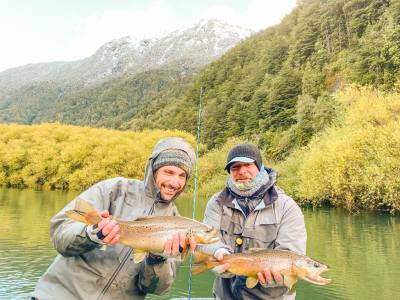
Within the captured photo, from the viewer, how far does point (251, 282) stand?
13.4 feet

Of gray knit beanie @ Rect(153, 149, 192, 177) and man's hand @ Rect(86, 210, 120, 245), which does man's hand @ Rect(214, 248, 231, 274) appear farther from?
man's hand @ Rect(86, 210, 120, 245)

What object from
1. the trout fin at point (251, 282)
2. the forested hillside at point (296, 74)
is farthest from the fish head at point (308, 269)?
the forested hillside at point (296, 74)

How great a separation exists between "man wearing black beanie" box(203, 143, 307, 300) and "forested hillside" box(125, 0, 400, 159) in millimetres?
44392

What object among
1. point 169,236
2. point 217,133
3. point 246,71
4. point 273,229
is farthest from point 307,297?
point 246,71

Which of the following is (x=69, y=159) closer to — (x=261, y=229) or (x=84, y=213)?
(x=261, y=229)

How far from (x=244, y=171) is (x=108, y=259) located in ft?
5.34

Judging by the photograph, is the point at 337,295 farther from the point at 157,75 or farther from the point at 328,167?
the point at 157,75

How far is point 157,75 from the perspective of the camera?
186875 mm

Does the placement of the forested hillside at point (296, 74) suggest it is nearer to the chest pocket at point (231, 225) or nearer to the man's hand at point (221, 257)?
the chest pocket at point (231, 225)

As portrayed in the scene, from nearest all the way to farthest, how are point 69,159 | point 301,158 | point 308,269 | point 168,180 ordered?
1. point 168,180
2. point 308,269
3. point 301,158
4. point 69,159

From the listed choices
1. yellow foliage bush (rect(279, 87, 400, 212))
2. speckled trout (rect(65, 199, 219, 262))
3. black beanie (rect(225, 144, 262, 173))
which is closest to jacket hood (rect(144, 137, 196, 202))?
speckled trout (rect(65, 199, 219, 262))

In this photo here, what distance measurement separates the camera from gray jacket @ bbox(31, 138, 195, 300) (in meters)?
3.28

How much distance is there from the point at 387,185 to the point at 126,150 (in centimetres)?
3565

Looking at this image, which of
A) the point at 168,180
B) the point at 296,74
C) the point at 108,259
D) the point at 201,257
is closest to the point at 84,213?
the point at 108,259
